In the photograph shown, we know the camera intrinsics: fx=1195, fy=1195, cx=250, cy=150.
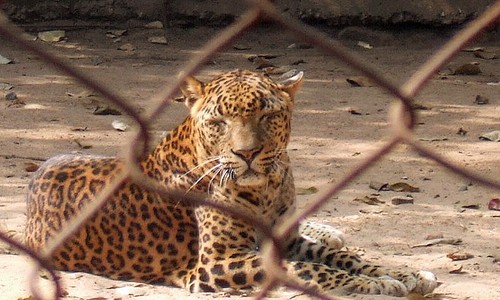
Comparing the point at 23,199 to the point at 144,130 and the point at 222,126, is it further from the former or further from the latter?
the point at 144,130

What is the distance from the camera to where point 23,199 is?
665 cm

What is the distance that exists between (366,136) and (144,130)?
660 centimetres

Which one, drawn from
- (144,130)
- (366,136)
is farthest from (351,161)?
(144,130)

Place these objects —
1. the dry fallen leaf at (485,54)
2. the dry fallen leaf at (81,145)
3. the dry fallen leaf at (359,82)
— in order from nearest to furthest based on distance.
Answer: the dry fallen leaf at (81,145) → the dry fallen leaf at (359,82) → the dry fallen leaf at (485,54)

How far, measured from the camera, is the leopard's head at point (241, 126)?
5.13 metres

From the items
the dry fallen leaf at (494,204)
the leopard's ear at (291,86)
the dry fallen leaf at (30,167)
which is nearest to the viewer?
the leopard's ear at (291,86)

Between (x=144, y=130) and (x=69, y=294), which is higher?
(x=144, y=130)

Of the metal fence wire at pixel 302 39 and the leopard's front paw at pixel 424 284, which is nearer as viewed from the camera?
the metal fence wire at pixel 302 39

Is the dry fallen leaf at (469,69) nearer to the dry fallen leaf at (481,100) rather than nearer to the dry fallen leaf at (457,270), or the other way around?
the dry fallen leaf at (481,100)

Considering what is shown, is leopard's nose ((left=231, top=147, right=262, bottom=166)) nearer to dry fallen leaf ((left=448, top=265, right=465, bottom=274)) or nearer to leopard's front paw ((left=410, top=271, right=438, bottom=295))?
leopard's front paw ((left=410, top=271, right=438, bottom=295))

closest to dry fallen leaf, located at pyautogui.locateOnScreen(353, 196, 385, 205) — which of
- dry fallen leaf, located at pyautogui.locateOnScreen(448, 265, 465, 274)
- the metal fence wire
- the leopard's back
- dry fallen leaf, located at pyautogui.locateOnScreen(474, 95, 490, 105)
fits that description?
dry fallen leaf, located at pyautogui.locateOnScreen(448, 265, 465, 274)

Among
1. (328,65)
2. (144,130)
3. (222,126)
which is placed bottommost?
(328,65)

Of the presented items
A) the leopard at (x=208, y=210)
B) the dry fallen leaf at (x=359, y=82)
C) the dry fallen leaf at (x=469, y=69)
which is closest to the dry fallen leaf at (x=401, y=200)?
the leopard at (x=208, y=210)

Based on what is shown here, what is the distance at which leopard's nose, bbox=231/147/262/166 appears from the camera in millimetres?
5070
